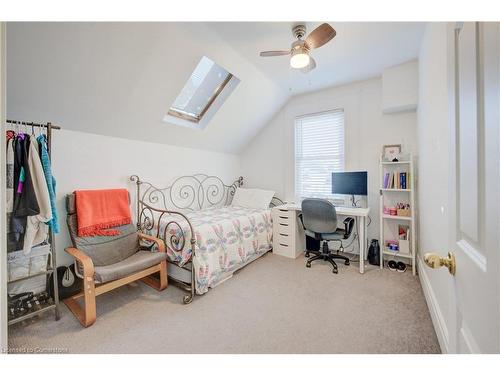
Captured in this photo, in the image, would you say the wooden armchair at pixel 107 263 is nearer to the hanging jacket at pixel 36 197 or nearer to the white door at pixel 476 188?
the hanging jacket at pixel 36 197

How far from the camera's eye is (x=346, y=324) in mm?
1729

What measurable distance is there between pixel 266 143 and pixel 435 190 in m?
2.72

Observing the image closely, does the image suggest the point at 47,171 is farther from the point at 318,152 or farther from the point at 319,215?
the point at 318,152

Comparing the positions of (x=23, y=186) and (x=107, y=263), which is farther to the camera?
(x=107, y=263)

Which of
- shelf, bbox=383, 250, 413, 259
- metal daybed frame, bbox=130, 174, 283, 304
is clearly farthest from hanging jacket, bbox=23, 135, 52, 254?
shelf, bbox=383, 250, 413, 259

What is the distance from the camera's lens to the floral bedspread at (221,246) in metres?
2.17

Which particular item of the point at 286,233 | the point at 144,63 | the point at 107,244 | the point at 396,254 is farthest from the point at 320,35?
the point at 107,244

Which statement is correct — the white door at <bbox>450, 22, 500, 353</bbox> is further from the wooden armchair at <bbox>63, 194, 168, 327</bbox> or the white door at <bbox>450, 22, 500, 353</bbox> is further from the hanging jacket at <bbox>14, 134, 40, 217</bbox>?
the hanging jacket at <bbox>14, 134, 40, 217</bbox>

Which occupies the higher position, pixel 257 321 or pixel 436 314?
pixel 436 314

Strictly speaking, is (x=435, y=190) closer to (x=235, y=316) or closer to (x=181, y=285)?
(x=235, y=316)

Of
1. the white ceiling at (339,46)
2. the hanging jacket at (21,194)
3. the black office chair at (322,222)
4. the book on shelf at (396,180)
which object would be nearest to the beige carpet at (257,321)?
the black office chair at (322,222)

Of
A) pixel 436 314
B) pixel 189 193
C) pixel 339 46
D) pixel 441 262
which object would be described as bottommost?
pixel 436 314

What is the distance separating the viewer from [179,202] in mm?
3309

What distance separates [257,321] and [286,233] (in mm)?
1550
